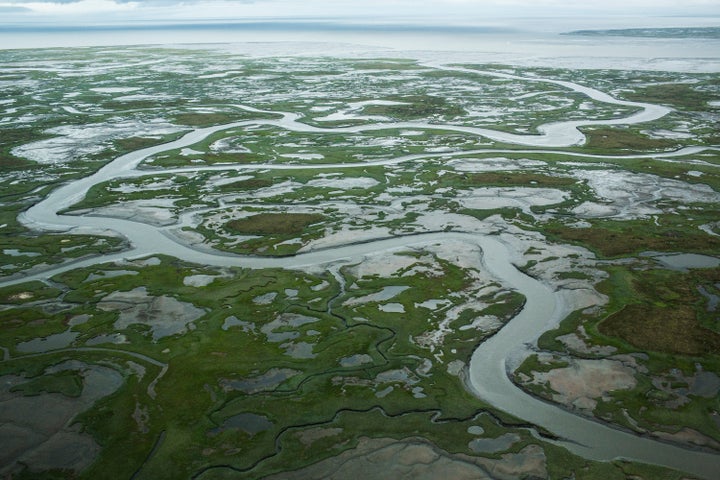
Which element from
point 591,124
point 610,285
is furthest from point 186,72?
point 610,285

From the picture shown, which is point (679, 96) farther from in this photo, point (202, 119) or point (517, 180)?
point (202, 119)

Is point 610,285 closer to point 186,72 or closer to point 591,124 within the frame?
point 591,124

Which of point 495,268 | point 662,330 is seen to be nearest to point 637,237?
point 495,268

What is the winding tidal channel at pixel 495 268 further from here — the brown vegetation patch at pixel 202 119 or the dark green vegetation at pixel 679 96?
the dark green vegetation at pixel 679 96

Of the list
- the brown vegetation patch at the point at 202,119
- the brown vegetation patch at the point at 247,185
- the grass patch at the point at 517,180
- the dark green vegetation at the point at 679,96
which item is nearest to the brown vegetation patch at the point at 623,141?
the grass patch at the point at 517,180

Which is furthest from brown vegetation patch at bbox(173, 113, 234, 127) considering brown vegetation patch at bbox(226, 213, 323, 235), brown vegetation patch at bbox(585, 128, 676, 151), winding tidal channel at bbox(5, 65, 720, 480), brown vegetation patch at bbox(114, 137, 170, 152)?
brown vegetation patch at bbox(585, 128, 676, 151)

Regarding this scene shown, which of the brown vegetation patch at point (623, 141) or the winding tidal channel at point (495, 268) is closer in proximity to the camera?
the winding tidal channel at point (495, 268)
